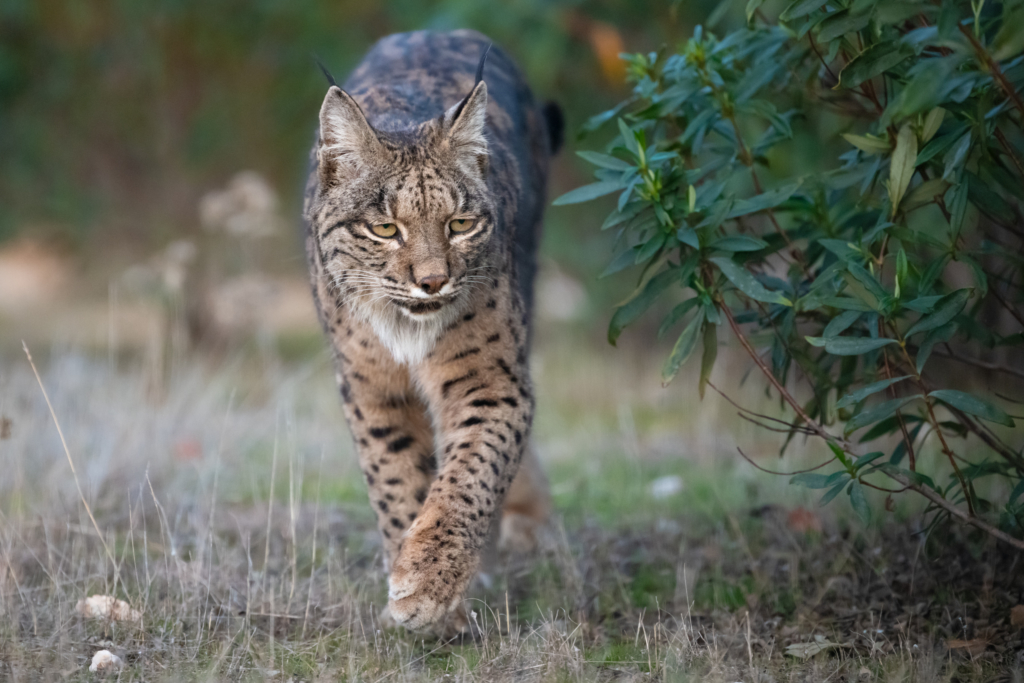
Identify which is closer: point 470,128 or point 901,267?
point 901,267

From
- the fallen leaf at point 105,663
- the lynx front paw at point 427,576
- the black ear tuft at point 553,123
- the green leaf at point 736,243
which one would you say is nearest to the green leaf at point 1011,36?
the green leaf at point 736,243

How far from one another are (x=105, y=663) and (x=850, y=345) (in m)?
2.52

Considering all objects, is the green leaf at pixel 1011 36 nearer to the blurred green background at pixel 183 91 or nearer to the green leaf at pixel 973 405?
the green leaf at pixel 973 405

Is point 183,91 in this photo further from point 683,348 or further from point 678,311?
point 683,348

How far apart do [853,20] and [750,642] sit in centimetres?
192

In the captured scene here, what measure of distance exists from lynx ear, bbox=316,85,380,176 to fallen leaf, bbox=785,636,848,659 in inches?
86.5

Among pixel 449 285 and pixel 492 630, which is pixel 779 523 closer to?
pixel 492 630

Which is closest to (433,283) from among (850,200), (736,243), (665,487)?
(736,243)

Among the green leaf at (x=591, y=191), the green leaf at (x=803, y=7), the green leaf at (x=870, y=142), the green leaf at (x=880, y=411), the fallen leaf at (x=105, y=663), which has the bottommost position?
the fallen leaf at (x=105, y=663)

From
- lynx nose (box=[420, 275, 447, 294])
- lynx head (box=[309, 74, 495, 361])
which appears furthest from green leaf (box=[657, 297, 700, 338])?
lynx nose (box=[420, 275, 447, 294])

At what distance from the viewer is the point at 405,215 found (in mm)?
3705

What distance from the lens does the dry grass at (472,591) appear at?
3.45m

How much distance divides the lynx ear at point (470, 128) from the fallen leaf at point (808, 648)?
6.49 feet

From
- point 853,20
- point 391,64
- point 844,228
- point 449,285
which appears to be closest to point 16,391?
point 391,64
